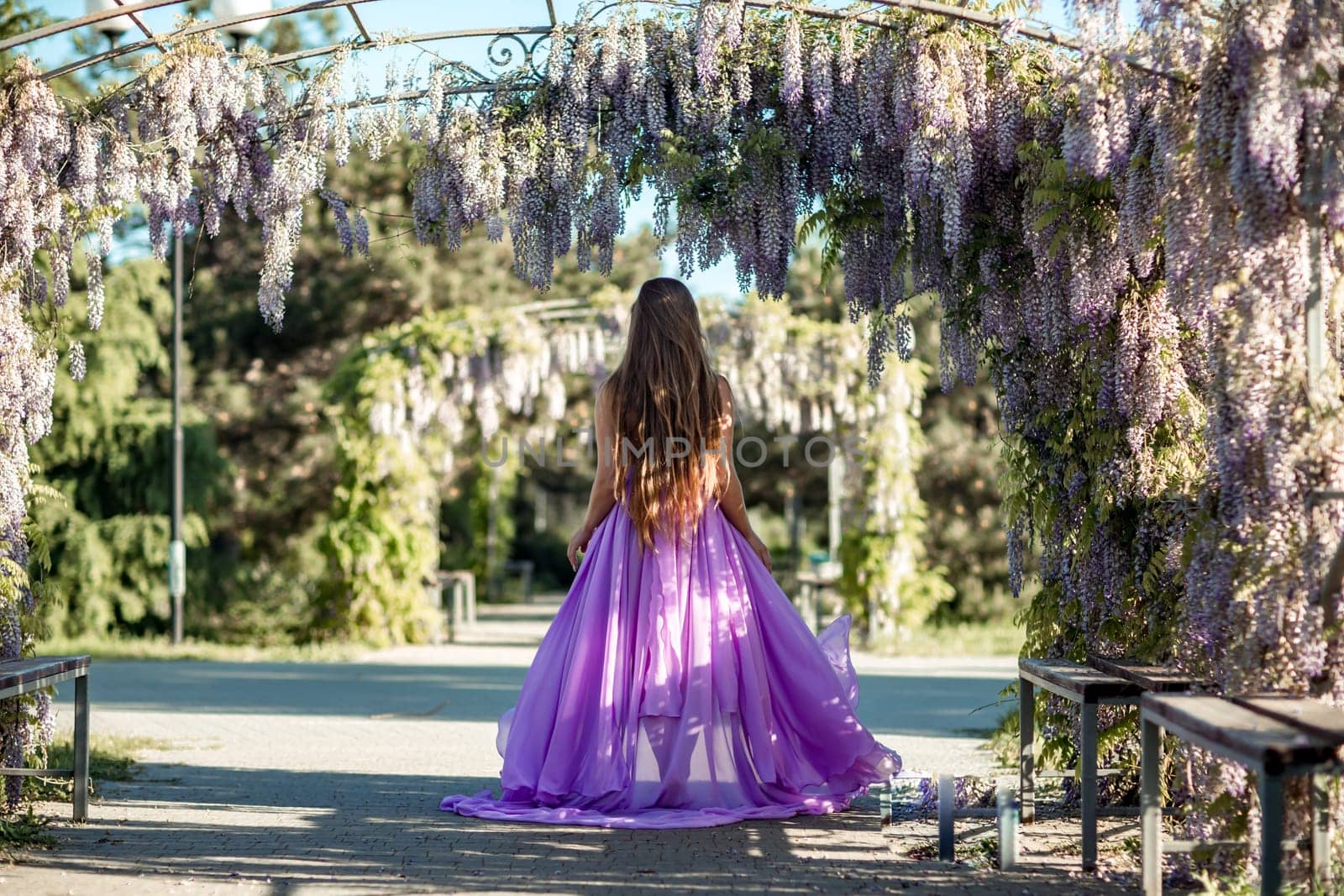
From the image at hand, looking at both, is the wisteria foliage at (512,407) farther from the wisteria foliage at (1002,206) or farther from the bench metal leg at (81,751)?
the bench metal leg at (81,751)

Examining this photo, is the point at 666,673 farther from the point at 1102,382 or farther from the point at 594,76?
the point at 594,76

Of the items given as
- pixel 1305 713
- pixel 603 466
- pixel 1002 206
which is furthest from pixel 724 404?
pixel 1305 713

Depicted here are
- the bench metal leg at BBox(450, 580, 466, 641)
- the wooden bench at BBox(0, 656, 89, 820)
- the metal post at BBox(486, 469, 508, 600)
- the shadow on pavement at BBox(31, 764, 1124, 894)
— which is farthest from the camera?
the metal post at BBox(486, 469, 508, 600)

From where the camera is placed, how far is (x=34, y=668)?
4.21 m

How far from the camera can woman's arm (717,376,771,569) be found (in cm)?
479

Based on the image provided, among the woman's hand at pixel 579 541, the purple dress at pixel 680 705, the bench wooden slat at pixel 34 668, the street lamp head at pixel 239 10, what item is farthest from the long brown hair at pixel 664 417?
the bench wooden slat at pixel 34 668

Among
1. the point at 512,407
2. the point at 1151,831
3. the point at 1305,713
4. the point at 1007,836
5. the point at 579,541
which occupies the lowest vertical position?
the point at 1007,836

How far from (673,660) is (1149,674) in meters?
1.55

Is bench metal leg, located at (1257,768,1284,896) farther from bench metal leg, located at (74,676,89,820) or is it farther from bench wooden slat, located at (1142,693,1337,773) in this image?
bench metal leg, located at (74,676,89,820)

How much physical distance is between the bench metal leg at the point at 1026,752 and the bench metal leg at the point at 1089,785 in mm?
610

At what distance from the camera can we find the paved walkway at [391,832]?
11.9ft

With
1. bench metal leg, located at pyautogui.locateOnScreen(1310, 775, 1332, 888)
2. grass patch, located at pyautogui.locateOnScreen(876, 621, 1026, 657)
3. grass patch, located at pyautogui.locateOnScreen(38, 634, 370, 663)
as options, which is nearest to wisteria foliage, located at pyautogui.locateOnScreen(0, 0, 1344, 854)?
bench metal leg, located at pyautogui.locateOnScreen(1310, 775, 1332, 888)

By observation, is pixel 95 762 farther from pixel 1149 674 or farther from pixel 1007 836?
pixel 1149 674

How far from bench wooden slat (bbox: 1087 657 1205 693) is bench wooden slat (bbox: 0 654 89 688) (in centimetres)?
323
